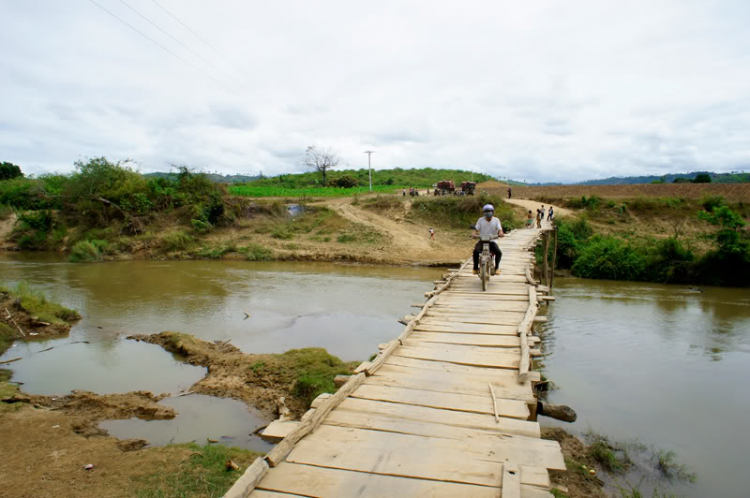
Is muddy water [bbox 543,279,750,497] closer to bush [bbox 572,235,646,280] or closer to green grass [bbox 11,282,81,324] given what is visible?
bush [bbox 572,235,646,280]

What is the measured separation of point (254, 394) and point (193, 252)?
68.3ft

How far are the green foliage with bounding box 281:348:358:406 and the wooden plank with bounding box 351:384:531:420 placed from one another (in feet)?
9.40

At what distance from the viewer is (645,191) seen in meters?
28.8

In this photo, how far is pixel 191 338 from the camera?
Answer: 413 inches

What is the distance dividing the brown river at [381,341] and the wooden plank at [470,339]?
89.0 inches

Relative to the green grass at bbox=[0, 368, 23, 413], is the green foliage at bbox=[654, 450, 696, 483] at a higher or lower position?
lower

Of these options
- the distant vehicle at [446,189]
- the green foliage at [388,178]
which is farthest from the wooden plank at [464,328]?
the green foliage at [388,178]

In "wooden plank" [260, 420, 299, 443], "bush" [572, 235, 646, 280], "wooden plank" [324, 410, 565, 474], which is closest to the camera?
"wooden plank" [324, 410, 565, 474]

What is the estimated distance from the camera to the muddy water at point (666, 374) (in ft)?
21.4

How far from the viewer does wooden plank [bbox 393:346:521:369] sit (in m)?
5.07

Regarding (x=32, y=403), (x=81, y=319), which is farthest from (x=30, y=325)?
(x=32, y=403)

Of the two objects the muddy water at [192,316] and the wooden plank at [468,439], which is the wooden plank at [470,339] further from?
the muddy water at [192,316]

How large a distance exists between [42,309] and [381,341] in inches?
356

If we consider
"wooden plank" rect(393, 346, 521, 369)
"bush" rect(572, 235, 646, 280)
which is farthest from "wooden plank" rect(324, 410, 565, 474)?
"bush" rect(572, 235, 646, 280)
